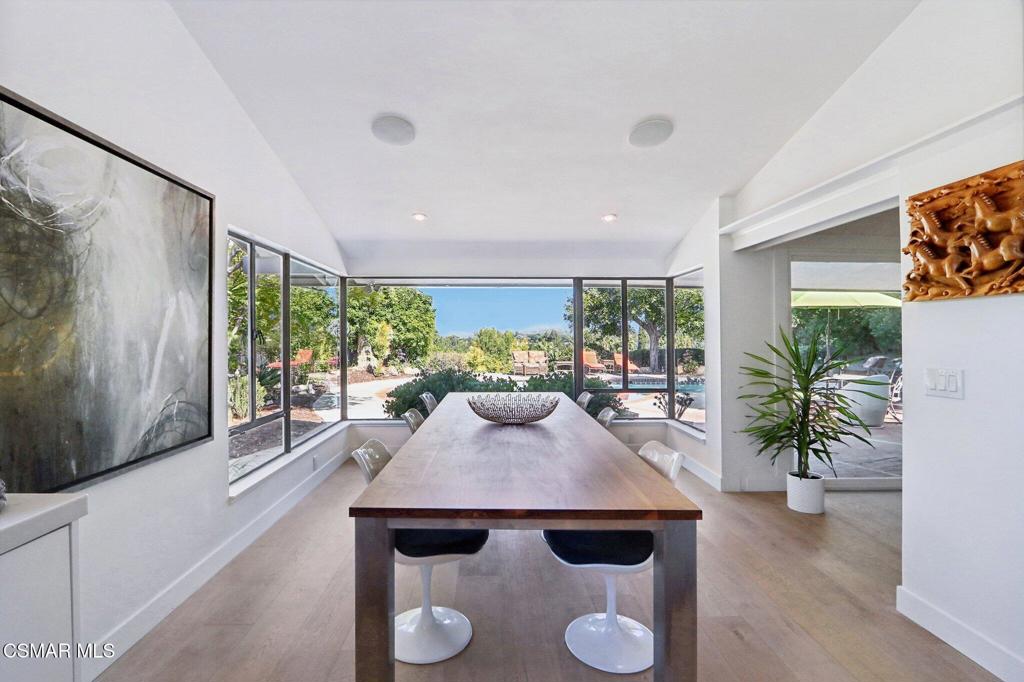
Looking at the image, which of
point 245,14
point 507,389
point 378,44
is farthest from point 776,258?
point 245,14

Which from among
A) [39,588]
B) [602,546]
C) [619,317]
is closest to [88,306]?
[39,588]

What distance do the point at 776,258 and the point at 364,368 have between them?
13.9 feet

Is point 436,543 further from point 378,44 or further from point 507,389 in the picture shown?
point 507,389

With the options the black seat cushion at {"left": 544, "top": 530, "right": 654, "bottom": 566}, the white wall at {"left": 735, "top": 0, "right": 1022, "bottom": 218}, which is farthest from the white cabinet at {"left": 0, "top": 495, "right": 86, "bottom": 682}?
the white wall at {"left": 735, "top": 0, "right": 1022, "bottom": 218}

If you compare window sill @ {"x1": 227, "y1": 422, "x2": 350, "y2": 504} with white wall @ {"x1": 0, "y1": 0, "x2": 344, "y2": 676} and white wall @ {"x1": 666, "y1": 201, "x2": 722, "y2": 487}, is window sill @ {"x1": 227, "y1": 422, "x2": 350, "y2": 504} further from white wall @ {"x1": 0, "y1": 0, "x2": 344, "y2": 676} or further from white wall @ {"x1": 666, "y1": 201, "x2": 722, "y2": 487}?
white wall @ {"x1": 666, "y1": 201, "x2": 722, "y2": 487}

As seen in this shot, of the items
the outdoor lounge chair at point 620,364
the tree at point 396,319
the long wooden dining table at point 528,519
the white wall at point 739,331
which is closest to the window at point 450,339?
the tree at point 396,319

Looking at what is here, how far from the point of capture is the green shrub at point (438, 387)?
18.1 feet

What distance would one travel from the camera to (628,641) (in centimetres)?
200

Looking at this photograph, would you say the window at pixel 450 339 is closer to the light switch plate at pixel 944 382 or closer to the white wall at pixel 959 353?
the white wall at pixel 959 353

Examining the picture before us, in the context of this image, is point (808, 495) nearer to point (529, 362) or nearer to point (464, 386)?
point (529, 362)

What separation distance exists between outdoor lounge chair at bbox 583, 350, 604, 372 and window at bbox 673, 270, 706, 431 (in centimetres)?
84

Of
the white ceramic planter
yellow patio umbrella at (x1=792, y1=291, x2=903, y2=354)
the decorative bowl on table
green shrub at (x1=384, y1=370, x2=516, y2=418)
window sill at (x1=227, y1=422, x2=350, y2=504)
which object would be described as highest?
yellow patio umbrella at (x1=792, y1=291, x2=903, y2=354)

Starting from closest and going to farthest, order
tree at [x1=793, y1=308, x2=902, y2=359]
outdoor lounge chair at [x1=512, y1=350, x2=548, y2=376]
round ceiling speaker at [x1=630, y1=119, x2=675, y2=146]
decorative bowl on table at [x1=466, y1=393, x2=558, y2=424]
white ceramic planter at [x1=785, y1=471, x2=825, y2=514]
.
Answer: decorative bowl on table at [x1=466, y1=393, x2=558, y2=424]
round ceiling speaker at [x1=630, y1=119, x2=675, y2=146]
white ceramic planter at [x1=785, y1=471, x2=825, y2=514]
tree at [x1=793, y1=308, x2=902, y2=359]
outdoor lounge chair at [x1=512, y1=350, x2=548, y2=376]

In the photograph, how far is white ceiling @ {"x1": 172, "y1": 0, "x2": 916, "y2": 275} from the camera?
2.30m
